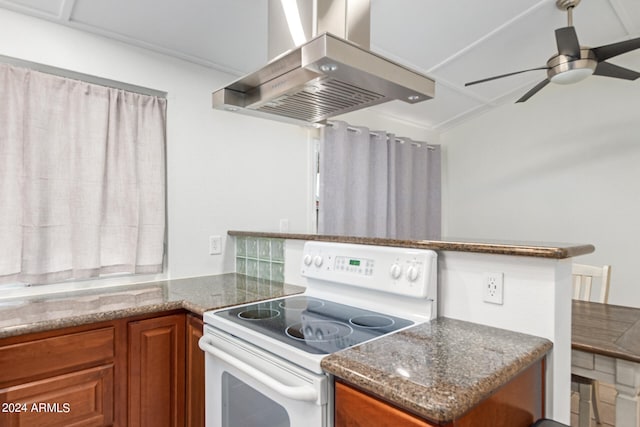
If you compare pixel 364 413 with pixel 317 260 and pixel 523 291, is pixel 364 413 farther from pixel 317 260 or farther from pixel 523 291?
pixel 317 260

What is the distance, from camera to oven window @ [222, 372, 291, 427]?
1.14m

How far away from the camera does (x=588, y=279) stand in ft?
7.30

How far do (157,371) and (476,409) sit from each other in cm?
127

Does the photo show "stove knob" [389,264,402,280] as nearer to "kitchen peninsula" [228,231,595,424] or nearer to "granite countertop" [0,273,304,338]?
"kitchen peninsula" [228,231,595,424]

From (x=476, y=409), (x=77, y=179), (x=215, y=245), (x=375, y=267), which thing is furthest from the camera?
(x=215, y=245)

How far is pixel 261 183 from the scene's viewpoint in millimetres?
2549

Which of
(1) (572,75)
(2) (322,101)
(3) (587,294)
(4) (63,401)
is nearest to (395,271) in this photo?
(2) (322,101)

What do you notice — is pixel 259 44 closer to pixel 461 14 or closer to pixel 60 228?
pixel 461 14

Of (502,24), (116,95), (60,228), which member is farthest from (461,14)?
(60,228)

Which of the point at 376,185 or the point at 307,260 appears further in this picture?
the point at 376,185

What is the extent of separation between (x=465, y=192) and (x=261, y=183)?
2.56 meters

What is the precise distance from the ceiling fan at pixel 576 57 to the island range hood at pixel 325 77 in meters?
1.26

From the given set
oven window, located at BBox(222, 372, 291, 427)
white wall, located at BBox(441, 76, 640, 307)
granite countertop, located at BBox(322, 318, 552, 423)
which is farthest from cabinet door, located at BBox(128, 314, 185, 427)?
white wall, located at BBox(441, 76, 640, 307)

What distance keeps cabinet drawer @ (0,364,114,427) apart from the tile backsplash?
910mm
